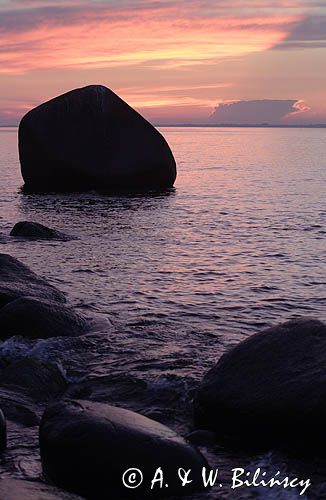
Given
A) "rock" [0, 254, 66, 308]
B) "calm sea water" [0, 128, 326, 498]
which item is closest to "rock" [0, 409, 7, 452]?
"calm sea water" [0, 128, 326, 498]

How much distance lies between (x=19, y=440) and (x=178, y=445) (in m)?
1.71

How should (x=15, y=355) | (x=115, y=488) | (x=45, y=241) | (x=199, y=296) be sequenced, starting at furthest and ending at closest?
(x=45, y=241) → (x=199, y=296) → (x=15, y=355) → (x=115, y=488)

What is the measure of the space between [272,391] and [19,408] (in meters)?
2.67

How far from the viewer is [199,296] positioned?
42.1 feet

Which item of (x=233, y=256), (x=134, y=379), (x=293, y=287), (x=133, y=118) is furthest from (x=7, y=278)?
(x=133, y=118)

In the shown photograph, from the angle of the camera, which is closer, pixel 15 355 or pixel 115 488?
pixel 115 488

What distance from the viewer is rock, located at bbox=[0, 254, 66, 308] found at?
10.9m

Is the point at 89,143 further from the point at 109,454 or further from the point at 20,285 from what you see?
the point at 109,454

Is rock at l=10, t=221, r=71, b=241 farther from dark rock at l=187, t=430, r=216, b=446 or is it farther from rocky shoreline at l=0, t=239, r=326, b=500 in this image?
dark rock at l=187, t=430, r=216, b=446

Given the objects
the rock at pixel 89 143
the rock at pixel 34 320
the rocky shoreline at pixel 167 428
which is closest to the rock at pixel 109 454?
the rocky shoreline at pixel 167 428

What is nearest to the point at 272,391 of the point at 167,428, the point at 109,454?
the point at 167,428

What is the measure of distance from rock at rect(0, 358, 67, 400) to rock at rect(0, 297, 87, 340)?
133 centimetres

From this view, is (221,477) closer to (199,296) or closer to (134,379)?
(134,379)

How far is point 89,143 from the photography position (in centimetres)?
3045
